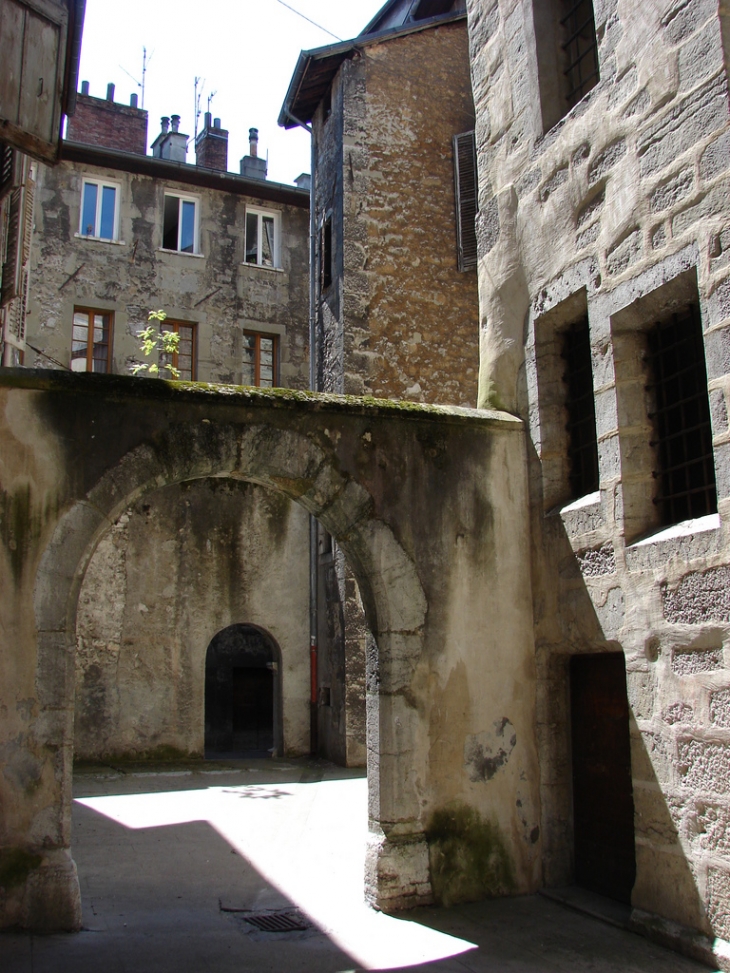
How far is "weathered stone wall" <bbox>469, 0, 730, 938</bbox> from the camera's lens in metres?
4.04

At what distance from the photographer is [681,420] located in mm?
4586

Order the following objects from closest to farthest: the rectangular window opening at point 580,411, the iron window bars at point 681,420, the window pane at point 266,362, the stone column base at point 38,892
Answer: the stone column base at point 38,892, the iron window bars at point 681,420, the rectangular window opening at point 580,411, the window pane at point 266,362

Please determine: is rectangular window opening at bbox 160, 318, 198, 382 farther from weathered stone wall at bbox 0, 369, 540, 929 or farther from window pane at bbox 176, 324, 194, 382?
Answer: weathered stone wall at bbox 0, 369, 540, 929

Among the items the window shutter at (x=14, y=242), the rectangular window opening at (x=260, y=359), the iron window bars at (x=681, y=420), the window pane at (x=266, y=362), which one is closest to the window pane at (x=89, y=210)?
the rectangular window opening at (x=260, y=359)

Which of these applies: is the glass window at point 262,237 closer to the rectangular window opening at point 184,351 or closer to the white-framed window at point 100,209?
the rectangular window opening at point 184,351

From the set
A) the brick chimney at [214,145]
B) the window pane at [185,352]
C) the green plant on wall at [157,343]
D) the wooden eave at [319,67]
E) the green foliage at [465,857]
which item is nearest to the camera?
the green foliage at [465,857]

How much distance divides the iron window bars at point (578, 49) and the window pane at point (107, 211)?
9288mm

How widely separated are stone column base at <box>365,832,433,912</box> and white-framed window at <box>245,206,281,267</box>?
11011mm

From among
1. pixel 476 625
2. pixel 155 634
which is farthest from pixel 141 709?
pixel 476 625

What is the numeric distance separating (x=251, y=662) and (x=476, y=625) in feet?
34.5

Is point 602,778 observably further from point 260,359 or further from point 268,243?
point 268,243

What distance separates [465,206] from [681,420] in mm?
7701

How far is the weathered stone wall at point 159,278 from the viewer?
12.8m

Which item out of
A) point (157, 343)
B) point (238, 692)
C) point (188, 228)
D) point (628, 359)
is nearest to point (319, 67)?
point (188, 228)
